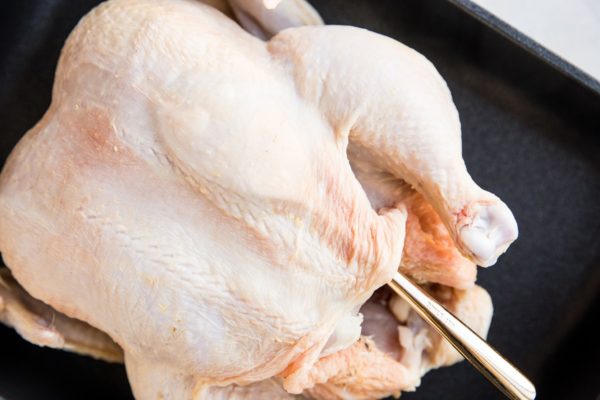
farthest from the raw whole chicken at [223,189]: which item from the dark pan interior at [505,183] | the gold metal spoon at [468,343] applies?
the dark pan interior at [505,183]

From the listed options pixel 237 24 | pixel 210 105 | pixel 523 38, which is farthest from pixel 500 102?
pixel 210 105

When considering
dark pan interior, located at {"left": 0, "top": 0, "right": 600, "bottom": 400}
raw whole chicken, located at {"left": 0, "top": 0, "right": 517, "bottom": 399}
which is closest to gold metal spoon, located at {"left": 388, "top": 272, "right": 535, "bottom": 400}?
raw whole chicken, located at {"left": 0, "top": 0, "right": 517, "bottom": 399}

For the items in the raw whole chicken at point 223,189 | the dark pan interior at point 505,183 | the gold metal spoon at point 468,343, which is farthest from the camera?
the dark pan interior at point 505,183

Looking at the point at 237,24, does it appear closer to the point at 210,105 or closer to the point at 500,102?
the point at 210,105

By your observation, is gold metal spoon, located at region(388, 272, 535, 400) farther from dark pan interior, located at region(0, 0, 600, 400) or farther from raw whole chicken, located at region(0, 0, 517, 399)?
dark pan interior, located at region(0, 0, 600, 400)

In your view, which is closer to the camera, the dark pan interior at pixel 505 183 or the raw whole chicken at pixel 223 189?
the raw whole chicken at pixel 223 189

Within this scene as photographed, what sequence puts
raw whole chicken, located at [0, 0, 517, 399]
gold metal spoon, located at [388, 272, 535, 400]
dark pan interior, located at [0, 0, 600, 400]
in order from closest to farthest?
raw whole chicken, located at [0, 0, 517, 399] < gold metal spoon, located at [388, 272, 535, 400] < dark pan interior, located at [0, 0, 600, 400]

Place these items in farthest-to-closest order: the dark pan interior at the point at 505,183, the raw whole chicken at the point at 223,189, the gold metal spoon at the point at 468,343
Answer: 1. the dark pan interior at the point at 505,183
2. the gold metal spoon at the point at 468,343
3. the raw whole chicken at the point at 223,189

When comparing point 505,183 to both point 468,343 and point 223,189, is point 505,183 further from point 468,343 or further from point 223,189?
point 223,189

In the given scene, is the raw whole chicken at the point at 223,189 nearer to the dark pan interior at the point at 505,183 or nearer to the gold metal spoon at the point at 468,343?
the gold metal spoon at the point at 468,343
